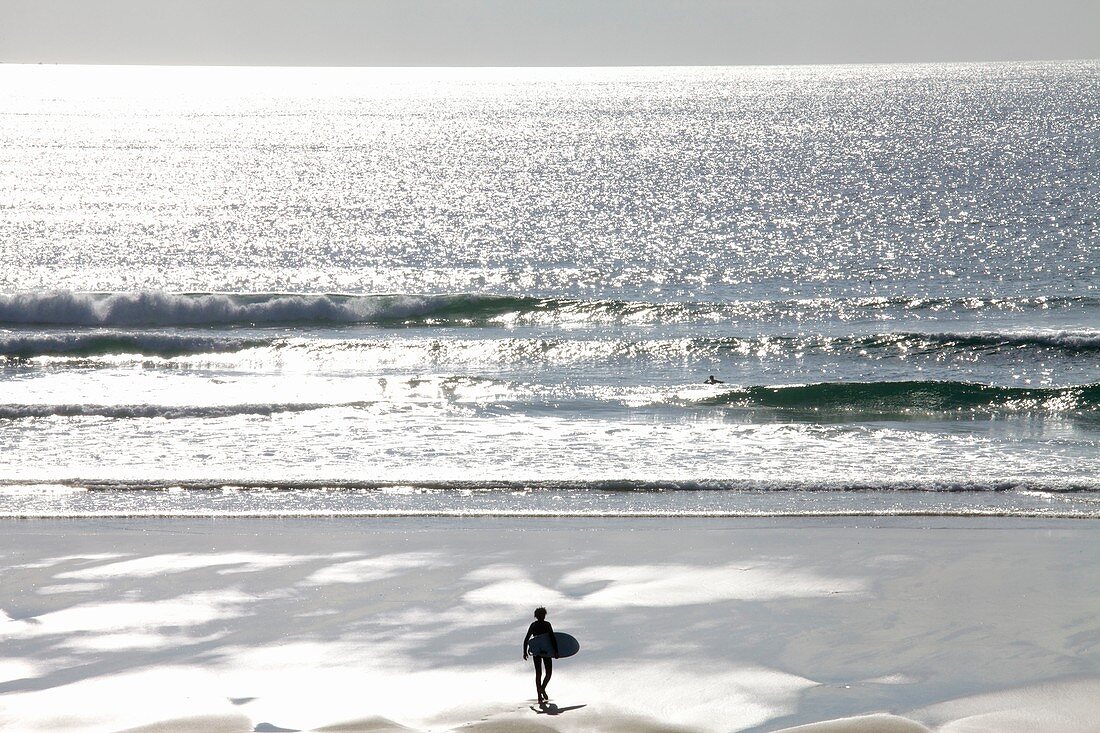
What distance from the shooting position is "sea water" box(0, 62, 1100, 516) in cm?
2158

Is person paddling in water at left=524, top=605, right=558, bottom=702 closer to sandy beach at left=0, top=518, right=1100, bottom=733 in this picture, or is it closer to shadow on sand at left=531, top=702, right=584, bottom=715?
shadow on sand at left=531, top=702, right=584, bottom=715

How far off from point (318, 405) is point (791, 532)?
13.6m

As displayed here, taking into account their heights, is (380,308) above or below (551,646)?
above

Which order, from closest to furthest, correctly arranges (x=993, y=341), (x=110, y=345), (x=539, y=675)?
(x=539, y=675), (x=993, y=341), (x=110, y=345)

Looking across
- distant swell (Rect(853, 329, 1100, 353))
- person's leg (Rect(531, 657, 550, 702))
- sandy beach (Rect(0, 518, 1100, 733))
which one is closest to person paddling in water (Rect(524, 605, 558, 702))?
person's leg (Rect(531, 657, 550, 702))

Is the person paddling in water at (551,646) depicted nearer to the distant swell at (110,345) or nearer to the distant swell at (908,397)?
the distant swell at (908,397)

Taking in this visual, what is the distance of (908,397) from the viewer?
28.4 metres

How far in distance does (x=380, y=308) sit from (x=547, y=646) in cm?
2916

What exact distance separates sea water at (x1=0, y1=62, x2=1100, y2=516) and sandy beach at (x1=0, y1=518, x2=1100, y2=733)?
1.98 meters

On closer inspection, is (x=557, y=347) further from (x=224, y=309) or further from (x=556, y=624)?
(x=556, y=624)

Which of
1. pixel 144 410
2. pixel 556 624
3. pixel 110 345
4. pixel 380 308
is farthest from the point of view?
pixel 380 308

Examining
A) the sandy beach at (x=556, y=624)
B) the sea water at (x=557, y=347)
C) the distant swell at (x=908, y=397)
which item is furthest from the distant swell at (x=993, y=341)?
the sandy beach at (x=556, y=624)

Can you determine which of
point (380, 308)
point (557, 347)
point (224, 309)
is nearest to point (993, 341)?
point (557, 347)

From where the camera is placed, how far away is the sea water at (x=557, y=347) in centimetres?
2158
